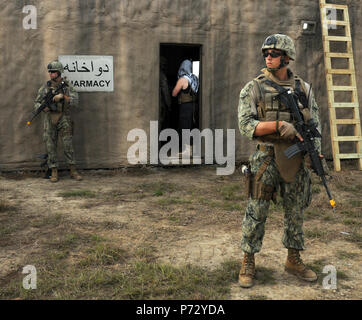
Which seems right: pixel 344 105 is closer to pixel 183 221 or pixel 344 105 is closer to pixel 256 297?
pixel 183 221

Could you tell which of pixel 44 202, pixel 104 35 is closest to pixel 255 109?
pixel 44 202

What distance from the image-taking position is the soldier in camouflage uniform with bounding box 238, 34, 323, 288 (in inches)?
127

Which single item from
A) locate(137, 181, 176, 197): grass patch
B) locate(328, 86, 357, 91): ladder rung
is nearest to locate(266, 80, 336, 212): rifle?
locate(137, 181, 176, 197): grass patch

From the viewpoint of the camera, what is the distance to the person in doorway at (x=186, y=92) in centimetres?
800

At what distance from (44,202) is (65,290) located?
284 cm

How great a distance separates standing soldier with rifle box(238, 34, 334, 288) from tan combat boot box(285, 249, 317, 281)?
1 centimetres

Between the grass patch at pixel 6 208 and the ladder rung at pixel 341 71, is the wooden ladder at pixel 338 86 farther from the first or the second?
the grass patch at pixel 6 208

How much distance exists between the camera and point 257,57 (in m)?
8.30

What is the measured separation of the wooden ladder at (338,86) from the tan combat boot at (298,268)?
4.96 meters

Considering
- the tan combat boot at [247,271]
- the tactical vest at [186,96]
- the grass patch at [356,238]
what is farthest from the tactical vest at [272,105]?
the tactical vest at [186,96]

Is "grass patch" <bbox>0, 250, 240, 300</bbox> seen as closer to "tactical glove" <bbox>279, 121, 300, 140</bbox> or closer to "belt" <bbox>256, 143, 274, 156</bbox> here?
"belt" <bbox>256, 143, 274, 156</bbox>

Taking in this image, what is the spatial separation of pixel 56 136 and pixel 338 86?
5367 mm

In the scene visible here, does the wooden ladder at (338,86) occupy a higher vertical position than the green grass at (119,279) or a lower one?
higher
